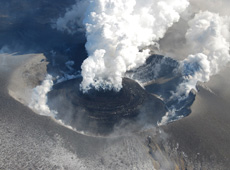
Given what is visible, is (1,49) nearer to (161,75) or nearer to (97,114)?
(97,114)

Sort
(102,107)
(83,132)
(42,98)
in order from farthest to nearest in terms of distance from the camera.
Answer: (42,98) < (102,107) < (83,132)

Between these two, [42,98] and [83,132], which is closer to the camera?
[83,132]

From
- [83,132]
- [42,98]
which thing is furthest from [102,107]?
[42,98]

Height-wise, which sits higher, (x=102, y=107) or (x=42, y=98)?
(x=102, y=107)

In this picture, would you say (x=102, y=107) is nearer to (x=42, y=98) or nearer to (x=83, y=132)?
(x=83, y=132)

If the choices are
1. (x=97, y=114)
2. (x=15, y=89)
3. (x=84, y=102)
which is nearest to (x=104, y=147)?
(x=97, y=114)

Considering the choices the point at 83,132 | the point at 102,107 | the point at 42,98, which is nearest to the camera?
the point at 83,132

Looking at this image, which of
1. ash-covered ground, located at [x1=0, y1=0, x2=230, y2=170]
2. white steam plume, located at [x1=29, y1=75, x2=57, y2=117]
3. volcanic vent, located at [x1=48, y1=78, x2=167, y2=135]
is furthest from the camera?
white steam plume, located at [x1=29, y1=75, x2=57, y2=117]

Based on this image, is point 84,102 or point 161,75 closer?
point 84,102
